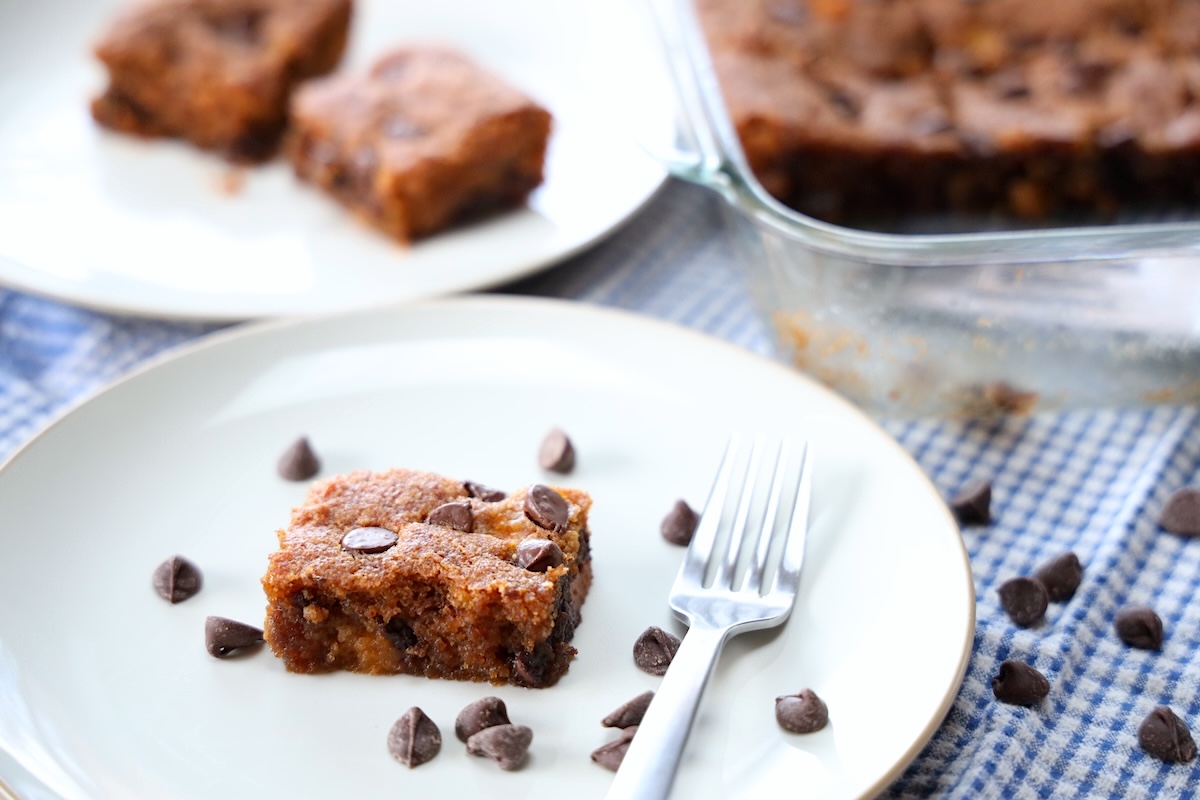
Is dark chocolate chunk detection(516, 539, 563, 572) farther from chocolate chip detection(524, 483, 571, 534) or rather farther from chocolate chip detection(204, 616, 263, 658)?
chocolate chip detection(204, 616, 263, 658)

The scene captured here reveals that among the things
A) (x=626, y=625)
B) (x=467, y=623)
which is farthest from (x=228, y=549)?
(x=626, y=625)

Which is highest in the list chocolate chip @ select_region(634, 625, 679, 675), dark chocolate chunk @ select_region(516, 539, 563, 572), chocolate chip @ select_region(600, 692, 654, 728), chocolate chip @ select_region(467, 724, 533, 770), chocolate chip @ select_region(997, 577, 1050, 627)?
dark chocolate chunk @ select_region(516, 539, 563, 572)

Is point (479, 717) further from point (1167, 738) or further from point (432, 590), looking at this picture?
point (1167, 738)

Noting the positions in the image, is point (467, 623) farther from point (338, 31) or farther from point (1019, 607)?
point (338, 31)

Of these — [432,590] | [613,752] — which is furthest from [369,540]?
[613,752]

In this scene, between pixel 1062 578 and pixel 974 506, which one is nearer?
pixel 1062 578

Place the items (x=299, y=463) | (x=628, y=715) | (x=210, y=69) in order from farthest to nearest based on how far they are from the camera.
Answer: (x=210, y=69)
(x=299, y=463)
(x=628, y=715)

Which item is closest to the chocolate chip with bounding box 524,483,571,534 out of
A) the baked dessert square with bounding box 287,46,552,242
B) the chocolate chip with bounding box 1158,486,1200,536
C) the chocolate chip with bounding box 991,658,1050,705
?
the chocolate chip with bounding box 991,658,1050,705

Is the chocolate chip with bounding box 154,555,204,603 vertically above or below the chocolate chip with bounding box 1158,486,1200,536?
above
